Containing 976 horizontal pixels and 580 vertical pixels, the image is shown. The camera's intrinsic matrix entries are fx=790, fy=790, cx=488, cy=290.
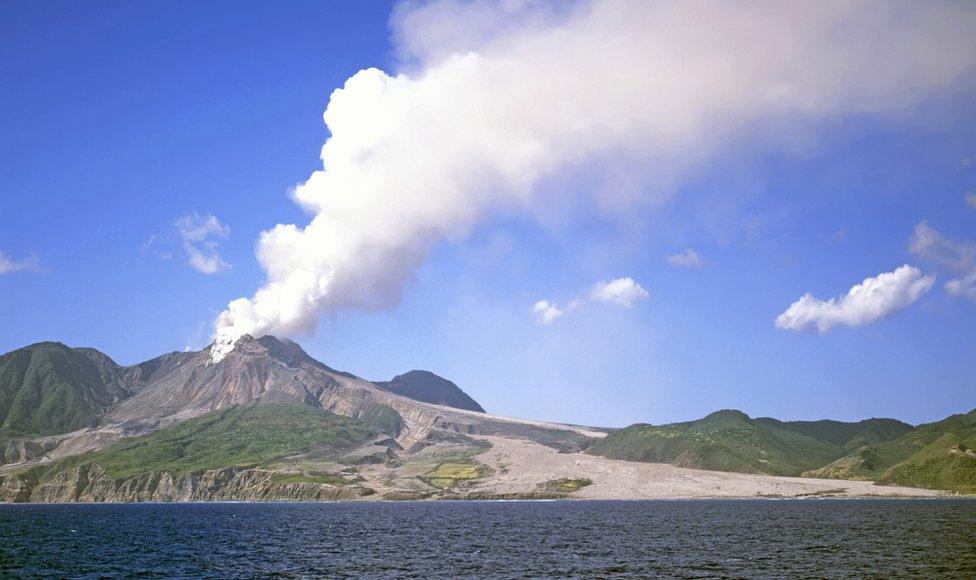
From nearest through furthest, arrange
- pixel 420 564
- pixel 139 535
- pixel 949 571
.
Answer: pixel 949 571 < pixel 420 564 < pixel 139 535

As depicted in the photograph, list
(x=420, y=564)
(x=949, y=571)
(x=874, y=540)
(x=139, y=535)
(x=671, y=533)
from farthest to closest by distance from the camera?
(x=139, y=535), (x=671, y=533), (x=874, y=540), (x=420, y=564), (x=949, y=571)

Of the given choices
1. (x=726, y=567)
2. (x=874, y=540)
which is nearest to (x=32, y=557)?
(x=726, y=567)

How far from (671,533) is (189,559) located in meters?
92.4

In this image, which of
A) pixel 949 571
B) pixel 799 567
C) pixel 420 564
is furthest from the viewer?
pixel 420 564

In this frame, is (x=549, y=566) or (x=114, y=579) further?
(x=549, y=566)

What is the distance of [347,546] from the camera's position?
140 m

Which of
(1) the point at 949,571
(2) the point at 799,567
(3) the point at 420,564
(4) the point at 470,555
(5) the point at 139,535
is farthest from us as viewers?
(5) the point at 139,535

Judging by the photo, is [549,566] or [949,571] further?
[549,566]

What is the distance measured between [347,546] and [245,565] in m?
30.2

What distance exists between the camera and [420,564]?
109m

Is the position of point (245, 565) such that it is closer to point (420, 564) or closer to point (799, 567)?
point (420, 564)

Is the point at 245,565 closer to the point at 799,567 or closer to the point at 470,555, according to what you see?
the point at 470,555

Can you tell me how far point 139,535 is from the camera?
6978 inches

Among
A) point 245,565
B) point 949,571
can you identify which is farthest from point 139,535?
point 949,571
